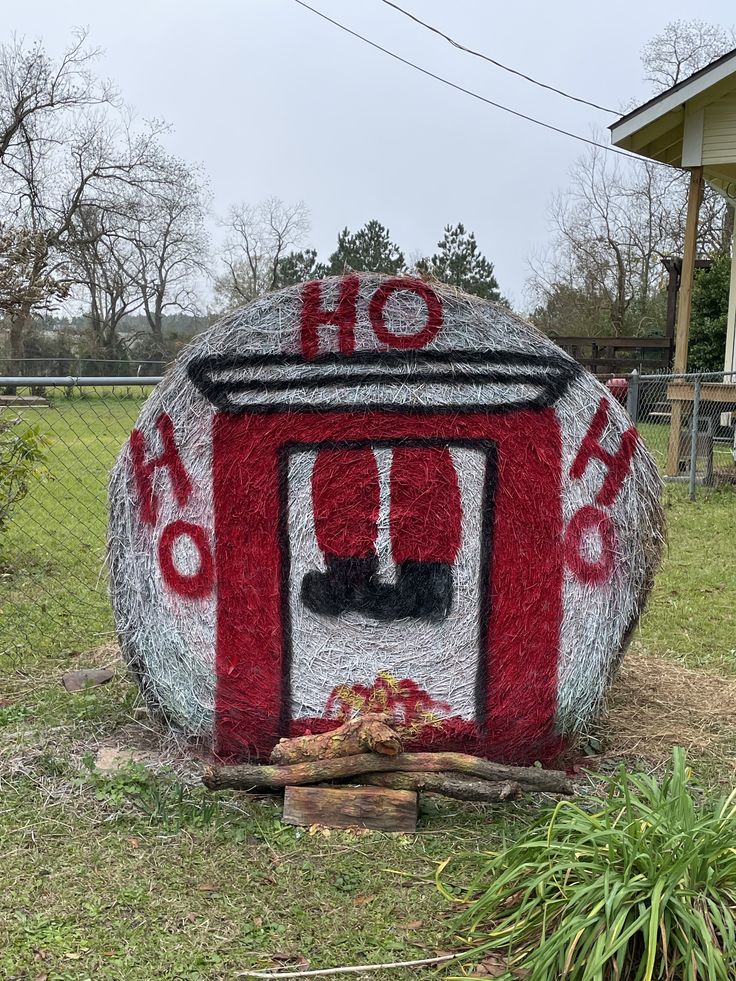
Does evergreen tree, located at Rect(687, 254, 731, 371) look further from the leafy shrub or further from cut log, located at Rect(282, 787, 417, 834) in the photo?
cut log, located at Rect(282, 787, 417, 834)

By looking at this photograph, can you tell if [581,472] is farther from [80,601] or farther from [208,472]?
[80,601]

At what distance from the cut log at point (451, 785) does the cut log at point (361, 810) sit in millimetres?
36

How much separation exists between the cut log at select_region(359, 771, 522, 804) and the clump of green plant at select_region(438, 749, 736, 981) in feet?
1.00

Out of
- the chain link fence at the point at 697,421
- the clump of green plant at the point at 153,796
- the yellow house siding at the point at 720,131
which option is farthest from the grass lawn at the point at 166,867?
the yellow house siding at the point at 720,131

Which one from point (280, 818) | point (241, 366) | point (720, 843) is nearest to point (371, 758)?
point (280, 818)

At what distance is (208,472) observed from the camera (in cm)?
366

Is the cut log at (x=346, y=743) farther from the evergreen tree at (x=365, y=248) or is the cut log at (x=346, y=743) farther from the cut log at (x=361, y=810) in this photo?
the evergreen tree at (x=365, y=248)

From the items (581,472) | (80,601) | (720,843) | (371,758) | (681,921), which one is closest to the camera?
(681,921)

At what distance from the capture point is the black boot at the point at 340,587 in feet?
12.1

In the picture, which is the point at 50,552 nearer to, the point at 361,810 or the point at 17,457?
the point at 17,457

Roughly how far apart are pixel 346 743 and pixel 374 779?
0.16m

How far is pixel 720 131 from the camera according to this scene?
1107cm

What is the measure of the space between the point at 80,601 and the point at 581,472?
12.4 ft

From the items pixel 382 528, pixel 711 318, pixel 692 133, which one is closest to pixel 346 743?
pixel 382 528
